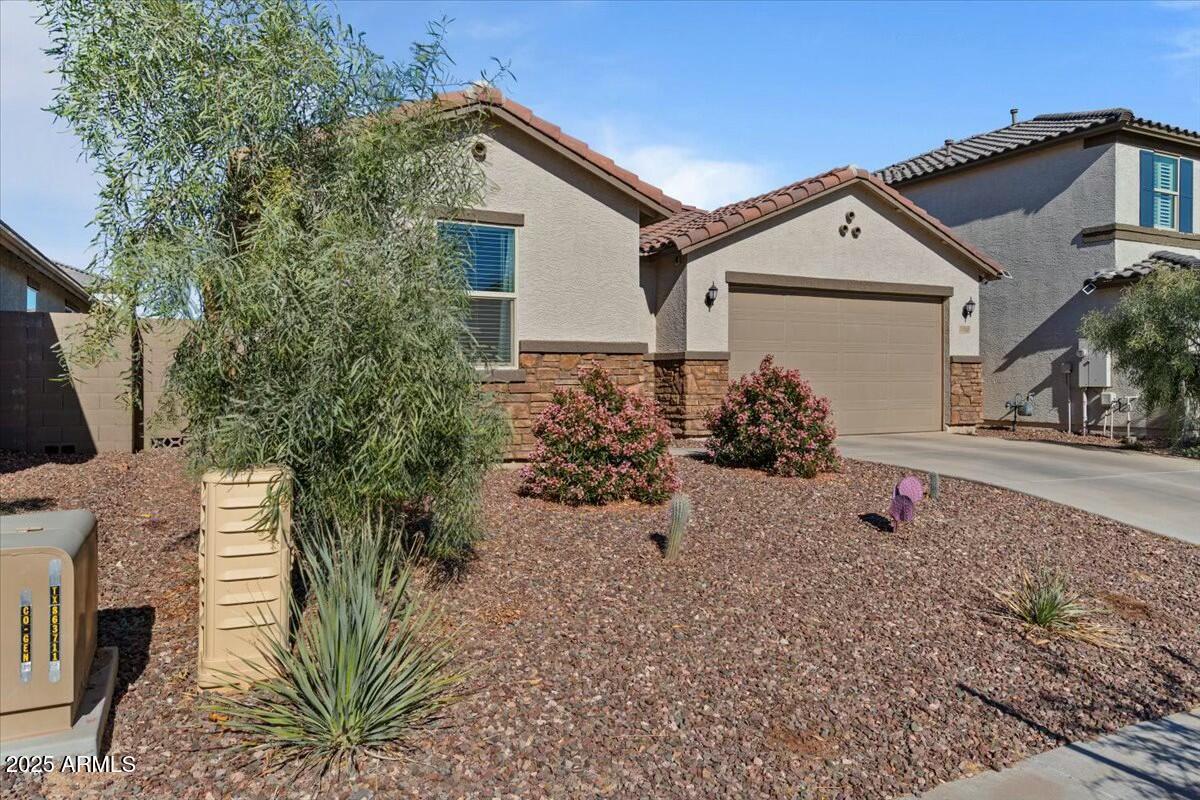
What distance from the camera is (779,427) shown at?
10188 mm

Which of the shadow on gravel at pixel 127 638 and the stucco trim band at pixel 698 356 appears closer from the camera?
the shadow on gravel at pixel 127 638

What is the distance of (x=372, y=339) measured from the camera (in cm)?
495

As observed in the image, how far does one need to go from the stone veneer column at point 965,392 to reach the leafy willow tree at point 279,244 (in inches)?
528

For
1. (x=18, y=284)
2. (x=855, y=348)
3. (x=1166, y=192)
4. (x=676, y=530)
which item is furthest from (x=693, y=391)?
(x=18, y=284)

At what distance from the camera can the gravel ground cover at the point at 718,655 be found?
3873 millimetres

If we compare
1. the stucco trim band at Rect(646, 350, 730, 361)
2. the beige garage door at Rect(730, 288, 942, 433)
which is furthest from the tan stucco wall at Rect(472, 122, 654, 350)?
the beige garage door at Rect(730, 288, 942, 433)

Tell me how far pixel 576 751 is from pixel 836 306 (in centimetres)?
1257

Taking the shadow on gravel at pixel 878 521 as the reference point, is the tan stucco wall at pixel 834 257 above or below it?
above

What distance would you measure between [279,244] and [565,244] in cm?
714

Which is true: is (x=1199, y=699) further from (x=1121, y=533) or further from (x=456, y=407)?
(x=456, y=407)

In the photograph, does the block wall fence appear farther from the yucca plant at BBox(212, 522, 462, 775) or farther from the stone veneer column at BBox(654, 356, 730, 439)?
the yucca plant at BBox(212, 522, 462, 775)

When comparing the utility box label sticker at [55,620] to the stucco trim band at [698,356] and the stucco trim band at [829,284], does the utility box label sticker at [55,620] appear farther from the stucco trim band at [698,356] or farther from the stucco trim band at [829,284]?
the stucco trim band at [829,284]

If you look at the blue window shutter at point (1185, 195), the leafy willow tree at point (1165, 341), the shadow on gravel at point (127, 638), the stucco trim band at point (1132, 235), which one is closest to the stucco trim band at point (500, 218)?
the shadow on gravel at point (127, 638)

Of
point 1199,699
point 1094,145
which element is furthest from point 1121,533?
point 1094,145
